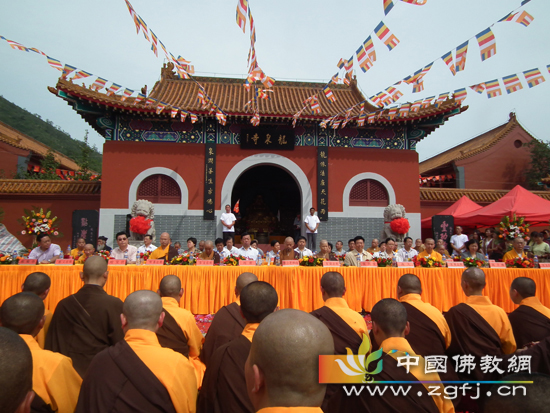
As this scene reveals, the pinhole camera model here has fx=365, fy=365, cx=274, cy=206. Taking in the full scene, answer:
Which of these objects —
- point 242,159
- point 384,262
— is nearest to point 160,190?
point 242,159

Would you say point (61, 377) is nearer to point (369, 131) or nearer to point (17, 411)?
point (17, 411)

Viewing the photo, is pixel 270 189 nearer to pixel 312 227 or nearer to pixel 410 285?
pixel 312 227

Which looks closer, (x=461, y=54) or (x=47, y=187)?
(x=461, y=54)

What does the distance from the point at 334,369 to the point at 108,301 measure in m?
2.15

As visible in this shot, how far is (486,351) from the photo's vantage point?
2.85m

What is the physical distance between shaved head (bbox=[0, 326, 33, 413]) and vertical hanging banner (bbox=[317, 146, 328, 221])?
979cm

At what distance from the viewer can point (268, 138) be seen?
10.8 metres

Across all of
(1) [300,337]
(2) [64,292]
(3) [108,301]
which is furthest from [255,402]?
(2) [64,292]

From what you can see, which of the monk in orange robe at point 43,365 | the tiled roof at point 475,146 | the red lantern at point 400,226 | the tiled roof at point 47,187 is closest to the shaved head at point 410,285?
the monk in orange robe at point 43,365

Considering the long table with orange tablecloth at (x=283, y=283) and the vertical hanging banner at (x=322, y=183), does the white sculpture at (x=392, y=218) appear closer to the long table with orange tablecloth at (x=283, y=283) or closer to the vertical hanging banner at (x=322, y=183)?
the vertical hanging banner at (x=322, y=183)

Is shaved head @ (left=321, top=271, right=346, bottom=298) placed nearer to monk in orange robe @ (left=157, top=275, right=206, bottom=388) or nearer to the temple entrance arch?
monk in orange robe @ (left=157, top=275, right=206, bottom=388)

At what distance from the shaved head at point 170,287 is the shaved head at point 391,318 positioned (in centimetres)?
174

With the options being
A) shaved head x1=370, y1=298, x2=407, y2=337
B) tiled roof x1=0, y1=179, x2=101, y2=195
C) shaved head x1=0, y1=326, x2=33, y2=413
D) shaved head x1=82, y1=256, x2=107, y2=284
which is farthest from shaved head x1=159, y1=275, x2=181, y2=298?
tiled roof x1=0, y1=179, x2=101, y2=195

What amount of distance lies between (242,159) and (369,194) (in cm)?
400
